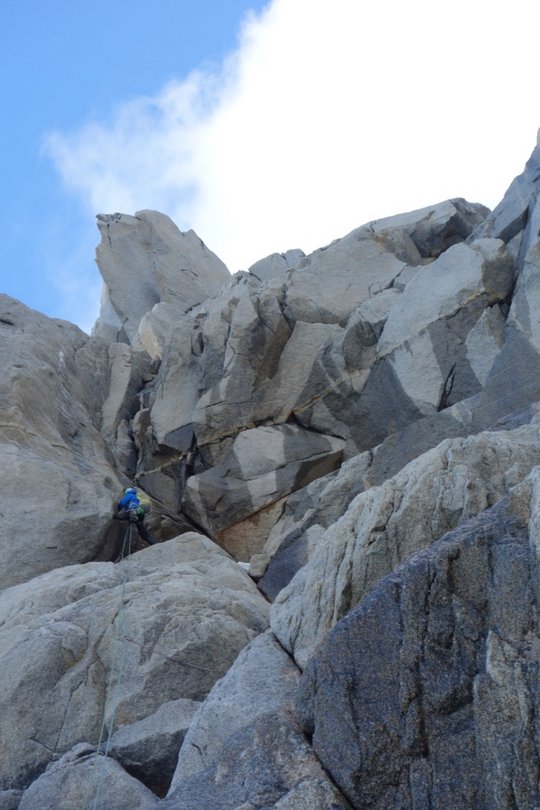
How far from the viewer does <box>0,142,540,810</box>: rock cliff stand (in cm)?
934

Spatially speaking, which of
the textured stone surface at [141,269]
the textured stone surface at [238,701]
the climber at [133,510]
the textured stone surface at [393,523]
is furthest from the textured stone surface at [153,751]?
the textured stone surface at [141,269]

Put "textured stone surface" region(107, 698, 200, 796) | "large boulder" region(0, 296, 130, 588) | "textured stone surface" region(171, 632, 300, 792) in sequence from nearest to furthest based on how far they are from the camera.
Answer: "textured stone surface" region(171, 632, 300, 792) < "textured stone surface" region(107, 698, 200, 796) < "large boulder" region(0, 296, 130, 588)

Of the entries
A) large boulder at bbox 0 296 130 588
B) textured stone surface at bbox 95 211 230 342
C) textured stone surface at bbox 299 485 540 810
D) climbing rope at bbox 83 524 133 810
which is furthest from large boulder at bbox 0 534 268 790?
textured stone surface at bbox 95 211 230 342

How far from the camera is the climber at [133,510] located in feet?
85.2

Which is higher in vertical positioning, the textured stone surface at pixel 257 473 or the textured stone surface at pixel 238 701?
the textured stone surface at pixel 257 473

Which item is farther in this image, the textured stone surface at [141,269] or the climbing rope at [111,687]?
the textured stone surface at [141,269]

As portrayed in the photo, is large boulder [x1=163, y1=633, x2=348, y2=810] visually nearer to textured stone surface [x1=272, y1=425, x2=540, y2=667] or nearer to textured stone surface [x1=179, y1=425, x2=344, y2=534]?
textured stone surface [x1=272, y1=425, x2=540, y2=667]

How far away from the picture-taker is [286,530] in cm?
2556

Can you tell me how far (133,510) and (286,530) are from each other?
14.5ft

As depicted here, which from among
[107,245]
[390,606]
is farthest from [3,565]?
[107,245]

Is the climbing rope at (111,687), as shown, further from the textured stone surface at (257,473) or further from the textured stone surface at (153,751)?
the textured stone surface at (257,473)

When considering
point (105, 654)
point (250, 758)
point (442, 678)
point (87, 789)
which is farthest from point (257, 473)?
point (442, 678)

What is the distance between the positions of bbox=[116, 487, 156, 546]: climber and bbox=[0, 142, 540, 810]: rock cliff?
22.0 inches

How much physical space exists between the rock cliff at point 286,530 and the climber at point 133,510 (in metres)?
0.56
